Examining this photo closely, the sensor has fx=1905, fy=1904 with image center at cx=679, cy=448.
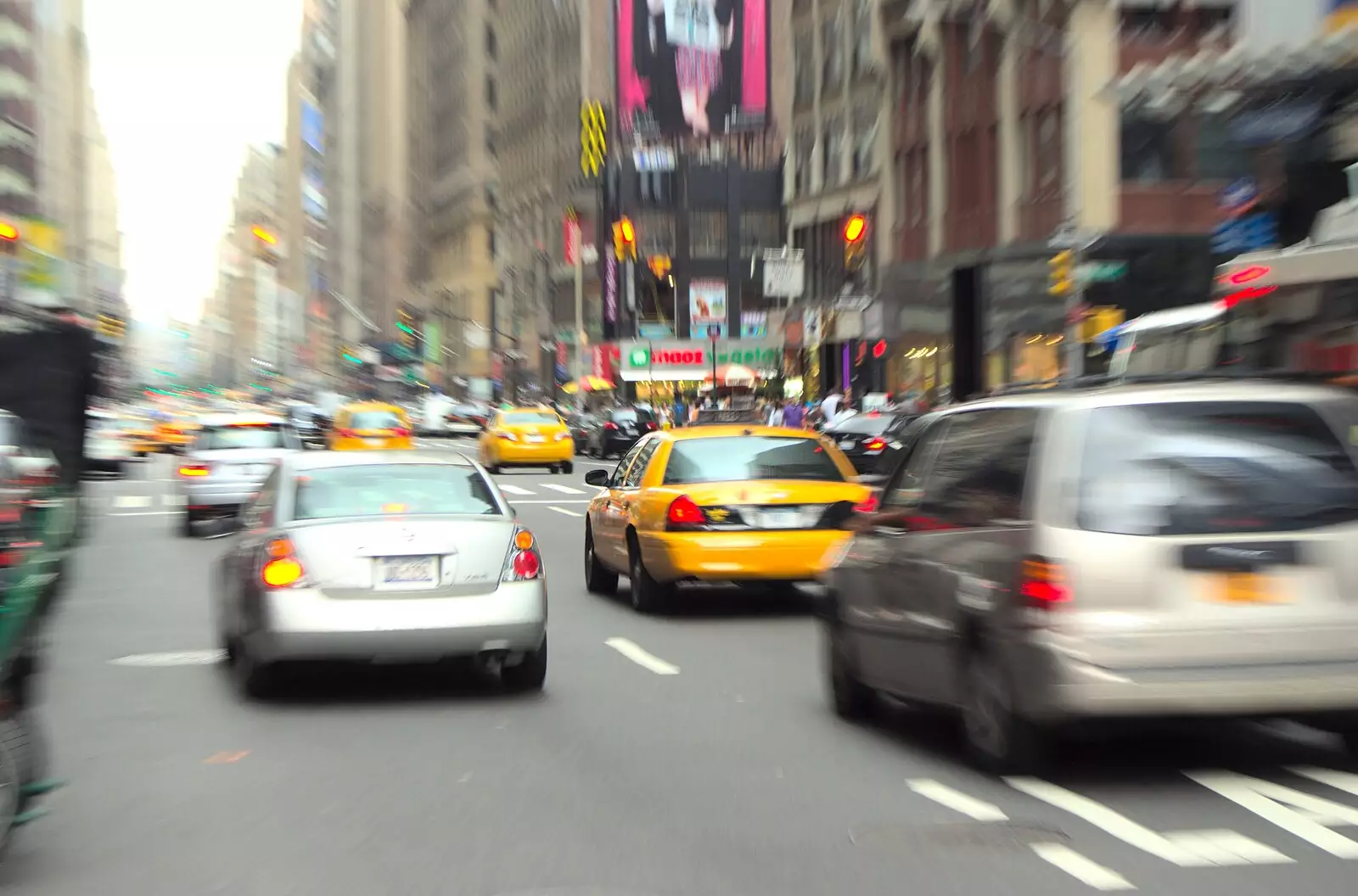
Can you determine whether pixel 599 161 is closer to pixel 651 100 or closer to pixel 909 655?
pixel 651 100

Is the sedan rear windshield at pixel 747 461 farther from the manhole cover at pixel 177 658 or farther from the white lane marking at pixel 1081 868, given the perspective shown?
the white lane marking at pixel 1081 868

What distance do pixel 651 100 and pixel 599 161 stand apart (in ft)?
81.0

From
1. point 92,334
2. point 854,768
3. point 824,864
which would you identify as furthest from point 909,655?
point 92,334

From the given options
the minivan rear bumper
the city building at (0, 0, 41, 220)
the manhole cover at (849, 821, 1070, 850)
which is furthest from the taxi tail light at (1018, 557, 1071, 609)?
the city building at (0, 0, 41, 220)

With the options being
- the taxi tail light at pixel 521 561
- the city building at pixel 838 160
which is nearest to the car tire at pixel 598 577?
the taxi tail light at pixel 521 561

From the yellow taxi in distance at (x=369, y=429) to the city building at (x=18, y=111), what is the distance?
78.8 metres

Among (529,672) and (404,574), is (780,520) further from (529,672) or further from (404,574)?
(404,574)

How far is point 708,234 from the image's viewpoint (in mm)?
110375

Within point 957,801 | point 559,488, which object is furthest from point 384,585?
point 559,488

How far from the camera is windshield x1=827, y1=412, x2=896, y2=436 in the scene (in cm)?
3481

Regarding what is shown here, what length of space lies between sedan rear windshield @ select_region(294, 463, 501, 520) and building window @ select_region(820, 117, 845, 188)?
54160 mm

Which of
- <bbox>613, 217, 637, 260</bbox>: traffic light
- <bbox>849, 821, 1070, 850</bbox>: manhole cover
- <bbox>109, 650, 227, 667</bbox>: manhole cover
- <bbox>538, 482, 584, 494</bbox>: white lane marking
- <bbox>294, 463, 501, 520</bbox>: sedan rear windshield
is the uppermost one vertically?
<bbox>613, 217, 637, 260</bbox>: traffic light

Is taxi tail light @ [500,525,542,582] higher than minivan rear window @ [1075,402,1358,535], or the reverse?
minivan rear window @ [1075,402,1358,535]

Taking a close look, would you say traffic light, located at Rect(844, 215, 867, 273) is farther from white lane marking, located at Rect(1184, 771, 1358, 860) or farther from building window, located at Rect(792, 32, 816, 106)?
building window, located at Rect(792, 32, 816, 106)
